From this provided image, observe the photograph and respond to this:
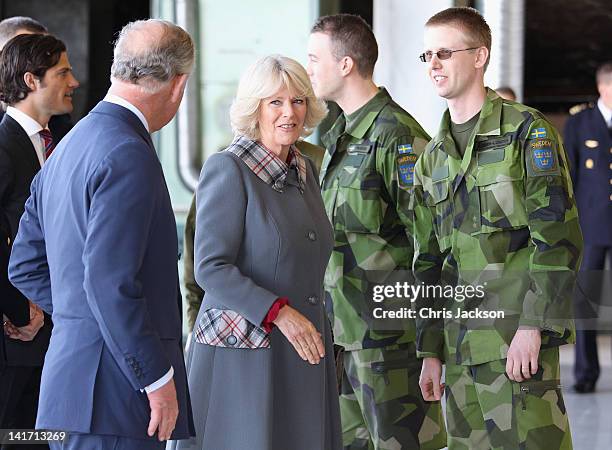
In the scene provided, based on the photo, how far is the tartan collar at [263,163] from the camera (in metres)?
2.88

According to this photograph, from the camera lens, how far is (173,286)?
2.40m

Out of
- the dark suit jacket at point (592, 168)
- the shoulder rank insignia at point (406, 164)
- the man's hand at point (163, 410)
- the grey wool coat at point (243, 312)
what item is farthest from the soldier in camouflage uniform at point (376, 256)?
the dark suit jacket at point (592, 168)

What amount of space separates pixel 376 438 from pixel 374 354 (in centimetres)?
28

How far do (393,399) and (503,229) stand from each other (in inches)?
34.2

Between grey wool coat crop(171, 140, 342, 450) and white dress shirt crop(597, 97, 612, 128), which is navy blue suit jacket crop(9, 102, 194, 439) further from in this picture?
white dress shirt crop(597, 97, 612, 128)

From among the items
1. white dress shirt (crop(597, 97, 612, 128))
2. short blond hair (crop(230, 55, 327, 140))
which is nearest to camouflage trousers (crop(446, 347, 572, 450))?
short blond hair (crop(230, 55, 327, 140))

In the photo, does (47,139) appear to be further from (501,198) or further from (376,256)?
(501,198)

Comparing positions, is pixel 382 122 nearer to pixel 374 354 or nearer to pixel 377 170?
pixel 377 170

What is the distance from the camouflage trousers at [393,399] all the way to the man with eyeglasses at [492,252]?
339mm

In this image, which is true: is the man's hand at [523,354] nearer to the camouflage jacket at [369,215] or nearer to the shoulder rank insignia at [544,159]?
the shoulder rank insignia at [544,159]

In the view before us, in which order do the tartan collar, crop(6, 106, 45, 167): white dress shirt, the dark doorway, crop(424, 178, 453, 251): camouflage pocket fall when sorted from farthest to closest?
the dark doorway < crop(6, 106, 45, 167): white dress shirt < crop(424, 178, 453, 251): camouflage pocket < the tartan collar

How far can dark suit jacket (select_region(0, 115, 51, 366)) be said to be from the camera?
340 cm

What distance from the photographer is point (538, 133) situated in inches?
119

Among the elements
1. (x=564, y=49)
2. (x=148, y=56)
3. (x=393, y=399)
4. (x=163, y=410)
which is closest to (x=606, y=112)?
(x=393, y=399)
